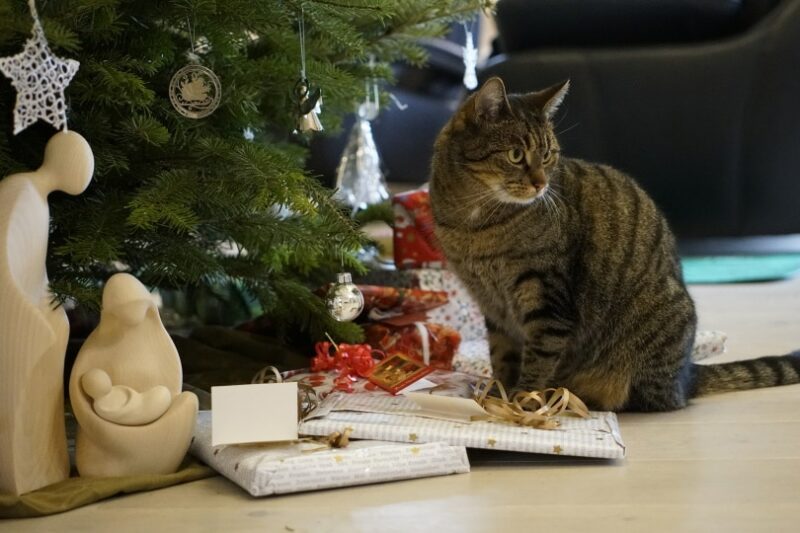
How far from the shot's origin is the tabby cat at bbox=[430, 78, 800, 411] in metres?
1.54

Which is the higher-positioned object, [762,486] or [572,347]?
[572,347]

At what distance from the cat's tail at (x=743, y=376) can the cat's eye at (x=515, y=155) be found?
50cm

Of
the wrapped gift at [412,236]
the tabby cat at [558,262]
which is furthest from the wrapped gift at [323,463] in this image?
the wrapped gift at [412,236]

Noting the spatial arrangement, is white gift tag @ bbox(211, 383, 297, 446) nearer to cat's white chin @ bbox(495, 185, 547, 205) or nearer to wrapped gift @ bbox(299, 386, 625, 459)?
wrapped gift @ bbox(299, 386, 625, 459)

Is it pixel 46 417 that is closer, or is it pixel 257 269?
pixel 46 417

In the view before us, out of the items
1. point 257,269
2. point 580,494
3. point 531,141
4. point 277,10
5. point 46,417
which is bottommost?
point 580,494

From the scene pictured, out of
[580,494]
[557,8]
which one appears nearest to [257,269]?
[580,494]

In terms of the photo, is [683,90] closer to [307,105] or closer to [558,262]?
[558,262]

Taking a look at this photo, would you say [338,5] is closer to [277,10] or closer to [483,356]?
[277,10]

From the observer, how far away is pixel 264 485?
3.87 ft

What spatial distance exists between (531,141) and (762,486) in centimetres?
65

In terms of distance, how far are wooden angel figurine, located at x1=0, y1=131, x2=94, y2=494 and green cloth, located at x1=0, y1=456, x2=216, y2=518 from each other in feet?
0.07

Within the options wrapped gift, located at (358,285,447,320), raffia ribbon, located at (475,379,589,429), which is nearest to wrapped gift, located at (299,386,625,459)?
raffia ribbon, located at (475,379,589,429)

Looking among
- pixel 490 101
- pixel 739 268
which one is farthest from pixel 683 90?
pixel 490 101
